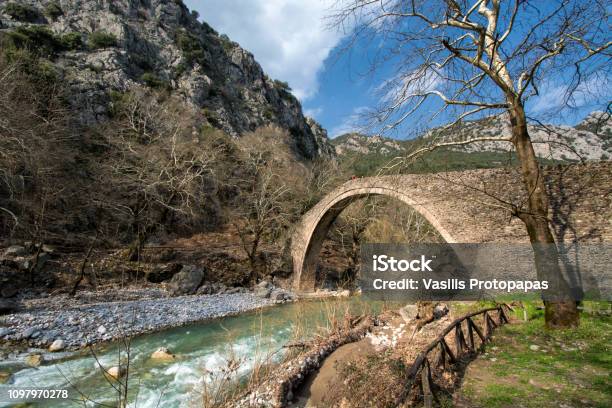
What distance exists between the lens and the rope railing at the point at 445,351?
2671 mm

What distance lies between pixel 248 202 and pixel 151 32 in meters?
26.5

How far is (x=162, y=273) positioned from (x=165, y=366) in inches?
298

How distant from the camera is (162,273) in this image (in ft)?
41.0

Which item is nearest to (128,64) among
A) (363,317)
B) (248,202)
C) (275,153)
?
(275,153)

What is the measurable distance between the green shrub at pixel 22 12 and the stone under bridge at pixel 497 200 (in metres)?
27.4

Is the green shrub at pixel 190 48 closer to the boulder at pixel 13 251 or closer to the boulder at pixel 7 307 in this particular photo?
the boulder at pixel 13 251

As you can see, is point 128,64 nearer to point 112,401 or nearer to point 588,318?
point 112,401

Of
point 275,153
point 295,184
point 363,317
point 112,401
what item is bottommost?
point 112,401

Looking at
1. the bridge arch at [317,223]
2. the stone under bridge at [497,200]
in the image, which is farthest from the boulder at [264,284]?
the stone under bridge at [497,200]

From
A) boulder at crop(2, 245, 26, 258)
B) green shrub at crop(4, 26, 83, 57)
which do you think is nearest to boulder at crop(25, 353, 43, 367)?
boulder at crop(2, 245, 26, 258)

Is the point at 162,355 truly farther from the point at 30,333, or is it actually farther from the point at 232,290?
the point at 232,290

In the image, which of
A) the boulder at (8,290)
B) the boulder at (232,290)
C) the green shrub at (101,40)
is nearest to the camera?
the boulder at (8,290)

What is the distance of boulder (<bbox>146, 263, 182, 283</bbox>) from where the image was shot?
40.2ft

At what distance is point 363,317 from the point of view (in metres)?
6.75
